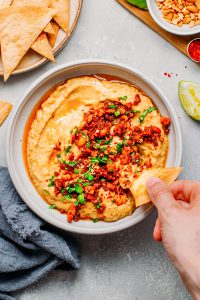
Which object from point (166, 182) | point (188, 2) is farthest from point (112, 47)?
point (166, 182)

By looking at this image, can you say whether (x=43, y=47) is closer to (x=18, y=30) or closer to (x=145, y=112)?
(x=18, y=30)

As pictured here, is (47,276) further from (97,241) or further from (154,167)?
(154,167)

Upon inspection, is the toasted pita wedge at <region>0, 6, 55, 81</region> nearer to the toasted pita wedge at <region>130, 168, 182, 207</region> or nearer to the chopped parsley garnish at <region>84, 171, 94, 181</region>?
the chopped parsley garnish at <region>84, 171, 94, 181</region>

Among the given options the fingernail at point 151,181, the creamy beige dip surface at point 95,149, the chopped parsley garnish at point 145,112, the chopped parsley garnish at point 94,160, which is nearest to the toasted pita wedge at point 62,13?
the creamy beige dip surface at point 95,149

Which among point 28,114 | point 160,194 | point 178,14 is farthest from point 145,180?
point 178,14

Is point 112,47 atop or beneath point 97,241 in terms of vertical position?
atop

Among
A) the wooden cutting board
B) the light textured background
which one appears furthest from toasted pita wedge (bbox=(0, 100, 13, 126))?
the wooden cutting board
